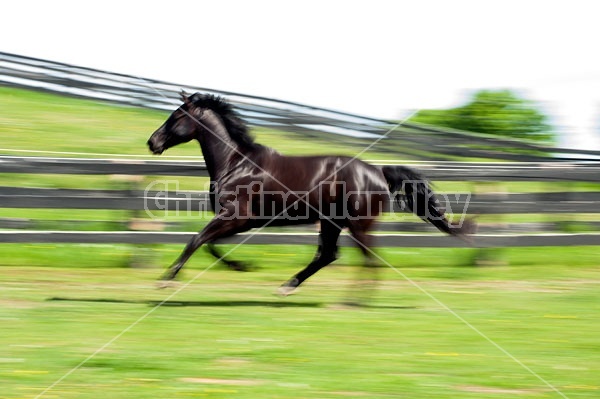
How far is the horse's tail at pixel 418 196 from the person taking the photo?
1000 cm

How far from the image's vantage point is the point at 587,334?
796cm

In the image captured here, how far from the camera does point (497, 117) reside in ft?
199

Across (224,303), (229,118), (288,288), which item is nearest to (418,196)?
(288,288)

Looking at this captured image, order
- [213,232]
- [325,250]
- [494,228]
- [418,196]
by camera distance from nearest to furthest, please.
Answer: [213,232] → [325,250] → [418,196] → [494,228]

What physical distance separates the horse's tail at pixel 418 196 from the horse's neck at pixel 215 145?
171 centimetres

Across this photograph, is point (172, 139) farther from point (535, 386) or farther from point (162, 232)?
point (535, 386)

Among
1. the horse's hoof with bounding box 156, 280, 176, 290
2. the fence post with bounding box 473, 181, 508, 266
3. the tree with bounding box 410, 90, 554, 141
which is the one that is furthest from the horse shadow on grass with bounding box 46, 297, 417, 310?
the tree with bounding box 410, 90, 554, 141

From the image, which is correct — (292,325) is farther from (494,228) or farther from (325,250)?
(494,228)

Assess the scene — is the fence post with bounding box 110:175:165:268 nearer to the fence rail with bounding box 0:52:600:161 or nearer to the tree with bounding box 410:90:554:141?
the fence rail with bounding box 0:52:600:161

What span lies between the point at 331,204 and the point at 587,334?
9.75 feet

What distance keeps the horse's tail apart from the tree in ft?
158

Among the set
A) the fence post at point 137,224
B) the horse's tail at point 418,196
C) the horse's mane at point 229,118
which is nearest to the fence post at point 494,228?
the horse's tail at point 418,196

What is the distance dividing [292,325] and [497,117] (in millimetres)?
54585

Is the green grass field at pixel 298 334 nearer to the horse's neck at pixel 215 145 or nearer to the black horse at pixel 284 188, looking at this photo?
the black horse at pixel 284 188
